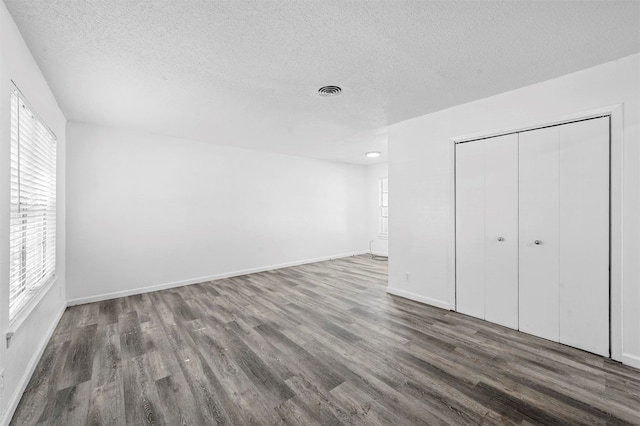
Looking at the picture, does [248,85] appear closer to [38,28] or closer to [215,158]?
[38,28]

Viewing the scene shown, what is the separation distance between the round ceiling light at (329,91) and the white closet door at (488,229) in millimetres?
1695

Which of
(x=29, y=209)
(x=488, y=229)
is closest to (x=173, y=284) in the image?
(x=29, y=209)

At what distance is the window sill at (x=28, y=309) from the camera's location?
1887 millimetres

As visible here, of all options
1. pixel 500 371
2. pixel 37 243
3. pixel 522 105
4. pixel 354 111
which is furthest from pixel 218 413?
pixel 522 105

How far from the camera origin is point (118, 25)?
1887mm

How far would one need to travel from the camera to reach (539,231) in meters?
2.81

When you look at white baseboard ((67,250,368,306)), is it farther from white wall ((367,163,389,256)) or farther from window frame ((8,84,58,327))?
white wall ((367,163,389,256))

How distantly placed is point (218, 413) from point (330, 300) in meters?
2.30

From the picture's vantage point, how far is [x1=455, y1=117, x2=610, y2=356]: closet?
8.14 feet

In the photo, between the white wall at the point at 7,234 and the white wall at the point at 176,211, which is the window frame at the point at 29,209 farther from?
the white wall at the point at 176,211

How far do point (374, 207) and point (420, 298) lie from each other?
4283 millimetres

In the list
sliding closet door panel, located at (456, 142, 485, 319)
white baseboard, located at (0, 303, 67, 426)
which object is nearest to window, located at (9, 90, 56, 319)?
white baseboard, located at (0, 303, 67, 426)

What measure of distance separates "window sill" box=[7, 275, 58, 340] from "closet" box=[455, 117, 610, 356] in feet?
13.5

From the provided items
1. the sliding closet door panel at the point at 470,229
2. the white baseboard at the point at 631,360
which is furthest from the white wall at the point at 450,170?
the sliding closet door panel at the point at 470,229
